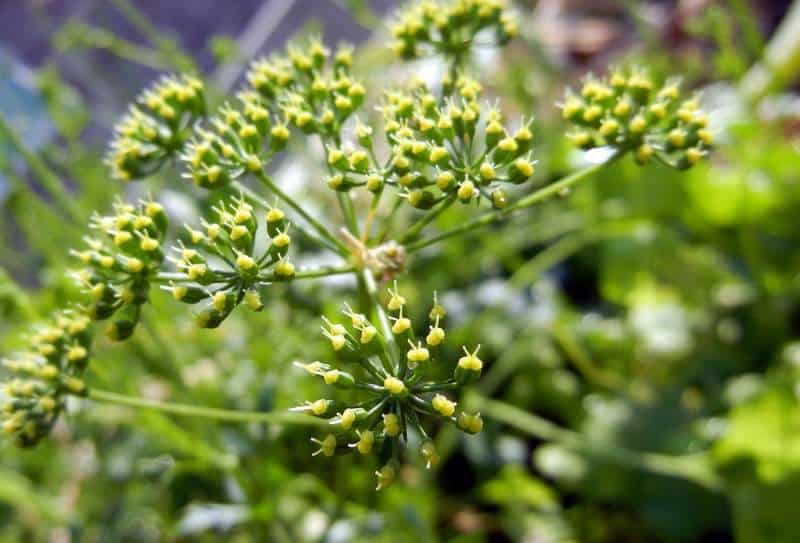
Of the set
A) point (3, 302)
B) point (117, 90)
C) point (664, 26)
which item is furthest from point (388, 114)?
point (664, 26)

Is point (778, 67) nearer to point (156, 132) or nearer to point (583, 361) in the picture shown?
point (583, 361)

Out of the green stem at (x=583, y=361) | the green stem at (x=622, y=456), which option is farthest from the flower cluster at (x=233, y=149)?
the green stem at (x=583, y=361)

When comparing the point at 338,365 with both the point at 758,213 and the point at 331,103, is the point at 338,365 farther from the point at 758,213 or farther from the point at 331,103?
the point at 758,213

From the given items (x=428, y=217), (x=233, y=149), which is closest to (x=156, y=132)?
(x=233, y=149)

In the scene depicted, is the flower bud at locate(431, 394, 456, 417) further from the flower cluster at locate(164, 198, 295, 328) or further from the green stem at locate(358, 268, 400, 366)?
the flower cluster at locate(164, 198, 295, 328)

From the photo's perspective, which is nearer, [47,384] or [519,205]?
[519,205]

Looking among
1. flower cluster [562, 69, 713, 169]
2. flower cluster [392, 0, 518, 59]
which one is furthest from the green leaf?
flower cluster [392, 0, 518, 59]
